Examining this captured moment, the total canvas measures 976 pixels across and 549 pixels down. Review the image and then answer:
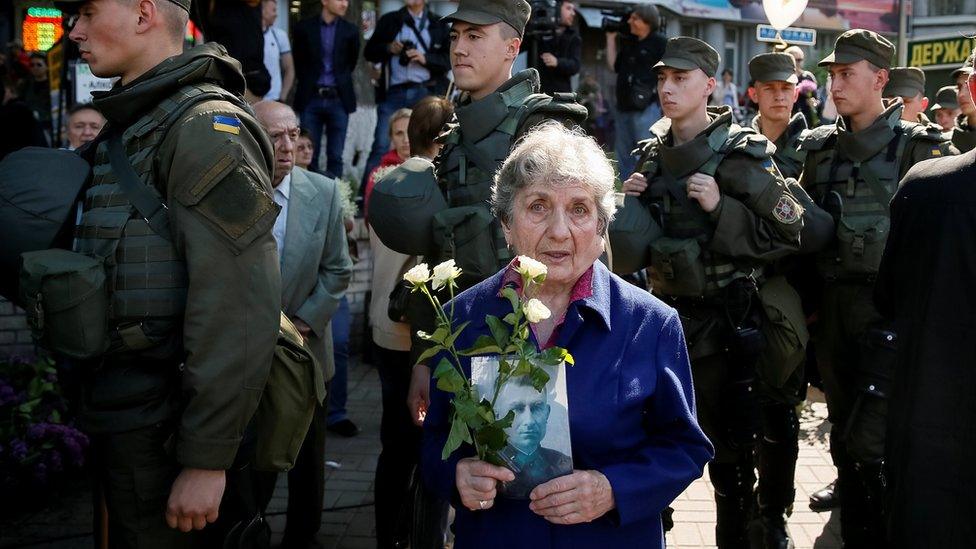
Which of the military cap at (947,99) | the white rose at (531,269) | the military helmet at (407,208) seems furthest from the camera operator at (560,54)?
the white rose at (531,269)

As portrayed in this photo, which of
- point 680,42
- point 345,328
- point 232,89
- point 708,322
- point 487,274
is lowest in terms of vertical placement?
point 345,328

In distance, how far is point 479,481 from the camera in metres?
2.47

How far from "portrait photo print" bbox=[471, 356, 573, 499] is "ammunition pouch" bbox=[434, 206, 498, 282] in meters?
1.38

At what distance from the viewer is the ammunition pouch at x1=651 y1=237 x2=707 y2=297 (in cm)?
443

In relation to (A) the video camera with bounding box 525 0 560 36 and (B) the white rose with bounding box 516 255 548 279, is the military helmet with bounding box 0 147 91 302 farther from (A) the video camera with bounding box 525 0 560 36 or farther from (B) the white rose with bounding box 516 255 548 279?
(A) the video camera with bounding box 525 0 560 36

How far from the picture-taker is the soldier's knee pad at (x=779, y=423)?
515 cm

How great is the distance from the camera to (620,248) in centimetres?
457

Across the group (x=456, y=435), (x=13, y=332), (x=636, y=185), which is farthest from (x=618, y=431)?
(x=13, y=332)

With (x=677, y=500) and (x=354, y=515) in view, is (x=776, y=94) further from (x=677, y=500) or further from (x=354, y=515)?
(x=354, y=515)

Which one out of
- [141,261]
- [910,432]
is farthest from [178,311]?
[910,432]

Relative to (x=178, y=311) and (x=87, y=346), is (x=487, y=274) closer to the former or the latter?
(x=178, y=311)

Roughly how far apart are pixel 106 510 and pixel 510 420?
1449 millimetres

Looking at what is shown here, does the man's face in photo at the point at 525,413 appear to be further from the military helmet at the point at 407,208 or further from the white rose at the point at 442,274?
the military helmet at the point at 407,208

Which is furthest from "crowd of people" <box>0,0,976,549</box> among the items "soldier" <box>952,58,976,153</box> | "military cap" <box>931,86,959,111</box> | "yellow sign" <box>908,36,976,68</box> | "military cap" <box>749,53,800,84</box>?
"yellow sign" <box>908,36,976,68</box>
